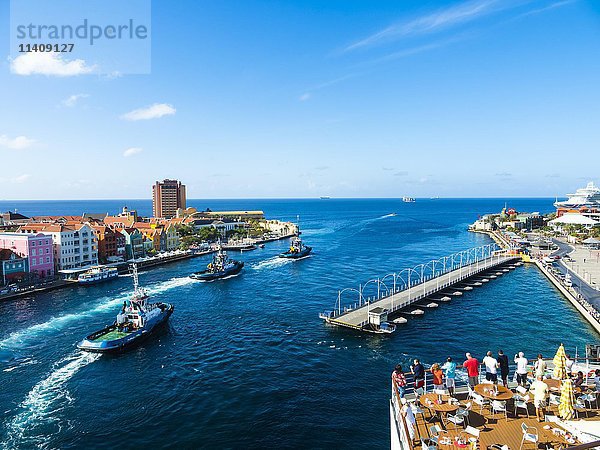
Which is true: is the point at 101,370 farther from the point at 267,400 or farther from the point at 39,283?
the point at 39,283

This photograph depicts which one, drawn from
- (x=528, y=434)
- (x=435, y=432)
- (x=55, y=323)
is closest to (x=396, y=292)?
(x=55, y=323)

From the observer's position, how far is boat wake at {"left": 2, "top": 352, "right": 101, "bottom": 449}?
24.7 meters

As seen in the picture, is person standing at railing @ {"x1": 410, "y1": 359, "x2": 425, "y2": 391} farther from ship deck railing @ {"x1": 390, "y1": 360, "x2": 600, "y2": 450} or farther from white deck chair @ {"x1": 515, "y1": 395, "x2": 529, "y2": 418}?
white deck chair @ {"x1": 515, "y1": 395, "x2": 529, "y2": 418}

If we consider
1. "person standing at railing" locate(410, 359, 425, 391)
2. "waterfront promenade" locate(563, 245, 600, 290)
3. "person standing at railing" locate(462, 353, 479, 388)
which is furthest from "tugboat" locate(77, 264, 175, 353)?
"waterfront promenade" locate(563, 245, 600, 290)

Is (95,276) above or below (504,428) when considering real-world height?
below

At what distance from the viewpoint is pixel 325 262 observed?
9062 cm

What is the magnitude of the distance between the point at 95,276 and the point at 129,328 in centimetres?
3246

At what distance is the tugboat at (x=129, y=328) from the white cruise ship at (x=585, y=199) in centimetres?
17694

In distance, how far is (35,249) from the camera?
71.1m

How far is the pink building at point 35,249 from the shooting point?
69875 millimetres

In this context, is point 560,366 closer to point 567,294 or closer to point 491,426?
point 491,426

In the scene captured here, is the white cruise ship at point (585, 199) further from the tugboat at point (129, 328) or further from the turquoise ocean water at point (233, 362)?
the tugboat at point (129, 328)

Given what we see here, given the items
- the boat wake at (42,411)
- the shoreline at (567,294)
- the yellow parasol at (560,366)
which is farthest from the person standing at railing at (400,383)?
the shoreline at (567,294)

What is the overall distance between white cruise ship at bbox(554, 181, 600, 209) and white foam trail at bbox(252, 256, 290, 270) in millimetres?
136962
